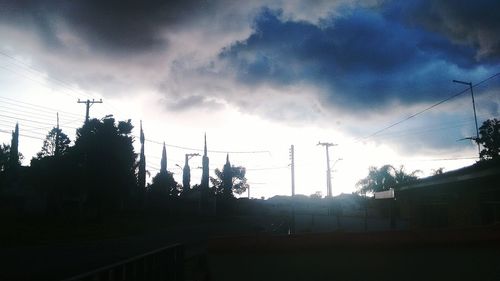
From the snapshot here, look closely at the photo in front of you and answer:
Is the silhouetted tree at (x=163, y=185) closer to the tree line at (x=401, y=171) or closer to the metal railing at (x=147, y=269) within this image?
the tree line at (x=401, y=171)

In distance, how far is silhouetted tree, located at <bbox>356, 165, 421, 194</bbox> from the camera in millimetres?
96062

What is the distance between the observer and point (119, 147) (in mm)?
46438

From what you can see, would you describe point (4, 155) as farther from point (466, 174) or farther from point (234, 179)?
point (466, 174)

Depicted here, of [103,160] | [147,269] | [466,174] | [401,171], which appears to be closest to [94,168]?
[103,160]

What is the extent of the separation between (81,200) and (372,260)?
49.3 meters

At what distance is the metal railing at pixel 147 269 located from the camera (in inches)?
157

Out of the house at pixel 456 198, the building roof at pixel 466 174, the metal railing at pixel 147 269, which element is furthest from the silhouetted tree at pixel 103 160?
the metal railing at pixel 147 269

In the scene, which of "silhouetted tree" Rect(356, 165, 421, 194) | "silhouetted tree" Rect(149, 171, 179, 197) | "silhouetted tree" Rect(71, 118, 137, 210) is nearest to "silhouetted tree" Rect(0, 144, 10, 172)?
"silhouetted tree" Rect(149, 171, 179, 197)

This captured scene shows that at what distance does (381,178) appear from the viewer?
10438 cm

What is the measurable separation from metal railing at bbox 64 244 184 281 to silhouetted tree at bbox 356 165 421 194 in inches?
3588

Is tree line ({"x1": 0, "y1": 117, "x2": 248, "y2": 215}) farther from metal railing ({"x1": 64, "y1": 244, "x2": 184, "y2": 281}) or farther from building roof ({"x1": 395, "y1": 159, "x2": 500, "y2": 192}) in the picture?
metal railing ({"x1": 64, "y1": 244, "x2": 184, "y2": 281})

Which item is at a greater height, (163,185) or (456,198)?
(163,185)

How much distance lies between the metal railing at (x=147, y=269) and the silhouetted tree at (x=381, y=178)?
91.1 m

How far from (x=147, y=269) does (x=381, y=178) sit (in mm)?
104313
